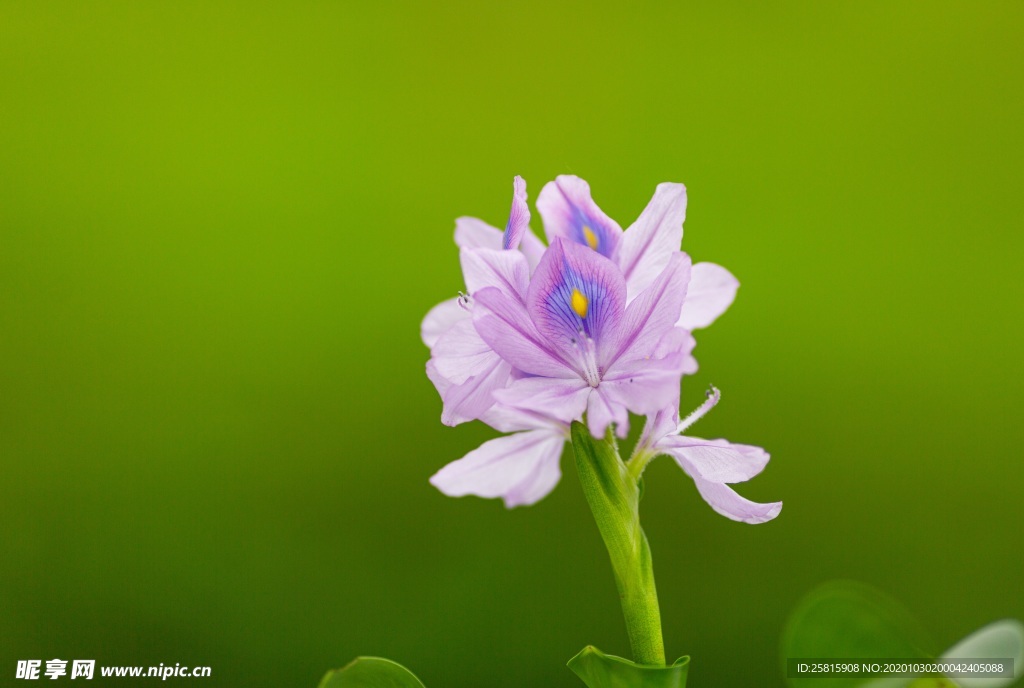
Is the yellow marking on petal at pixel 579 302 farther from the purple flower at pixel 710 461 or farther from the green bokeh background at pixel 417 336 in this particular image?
the green bokeh background at pixel 417 336

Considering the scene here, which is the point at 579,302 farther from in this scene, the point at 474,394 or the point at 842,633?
the point at 842,633

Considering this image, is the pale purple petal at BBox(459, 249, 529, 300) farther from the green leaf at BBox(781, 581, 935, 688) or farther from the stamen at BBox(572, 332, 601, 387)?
the green leaf at BBox(781, 581, 935, 688)

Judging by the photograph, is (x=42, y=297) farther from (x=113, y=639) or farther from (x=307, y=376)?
(x=113, y=639)

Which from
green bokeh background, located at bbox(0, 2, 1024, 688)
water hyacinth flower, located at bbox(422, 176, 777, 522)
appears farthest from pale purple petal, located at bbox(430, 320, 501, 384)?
green bokeh background, located at bbox(0, 2, 1024, 688)

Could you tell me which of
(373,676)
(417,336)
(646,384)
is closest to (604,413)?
(646,384)

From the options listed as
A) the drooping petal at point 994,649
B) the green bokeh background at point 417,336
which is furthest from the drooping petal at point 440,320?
the green bokeh background at point 417,336
